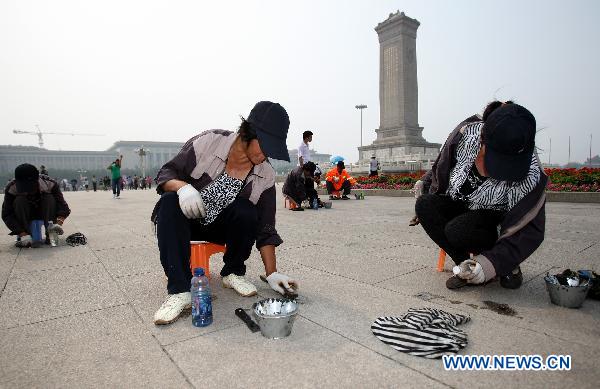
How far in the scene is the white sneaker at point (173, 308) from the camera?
2346 millimetres

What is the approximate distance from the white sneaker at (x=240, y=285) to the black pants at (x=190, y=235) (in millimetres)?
67

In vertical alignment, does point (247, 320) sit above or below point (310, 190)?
below

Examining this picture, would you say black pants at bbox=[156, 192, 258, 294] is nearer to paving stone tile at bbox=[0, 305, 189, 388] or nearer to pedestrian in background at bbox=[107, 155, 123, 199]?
paving stone tile at bbox=[0, 305, 189, 388]

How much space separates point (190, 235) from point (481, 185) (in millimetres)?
2426

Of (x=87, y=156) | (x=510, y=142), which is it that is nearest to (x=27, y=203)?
(x=510, y=142)

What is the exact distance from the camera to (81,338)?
2.19m

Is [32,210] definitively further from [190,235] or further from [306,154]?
[306,154]

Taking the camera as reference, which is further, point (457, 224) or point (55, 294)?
point (457, 224)

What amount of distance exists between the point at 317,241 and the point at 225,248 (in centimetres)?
226

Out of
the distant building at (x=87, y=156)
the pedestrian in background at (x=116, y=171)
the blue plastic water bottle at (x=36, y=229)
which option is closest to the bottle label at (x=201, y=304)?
the blue plastic water bottle at (x=36, y=229)

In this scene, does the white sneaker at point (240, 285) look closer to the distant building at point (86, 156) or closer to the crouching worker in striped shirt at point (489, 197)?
the crouching worker in striped shirt at point (489, 197)

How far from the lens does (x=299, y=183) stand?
959 cm

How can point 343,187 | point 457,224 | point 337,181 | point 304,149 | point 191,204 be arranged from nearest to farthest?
point 191,204, point 457,224, point 304,149, point 337,181, point 343,187

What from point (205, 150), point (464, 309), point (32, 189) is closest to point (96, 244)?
point (32, 189)
